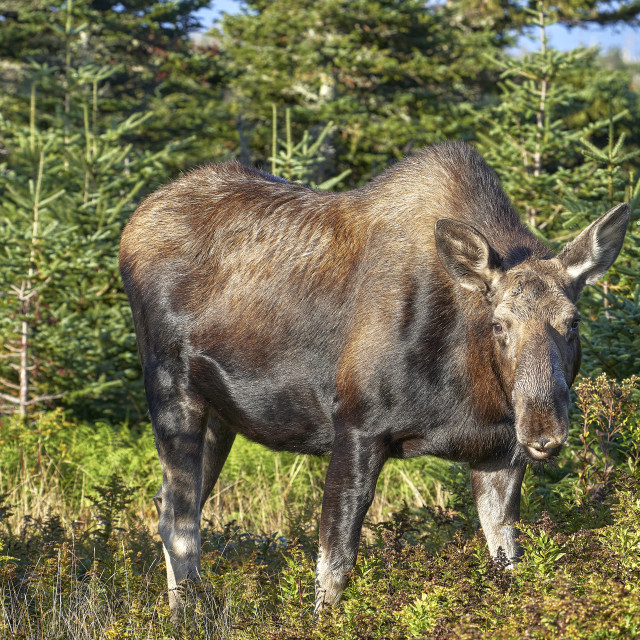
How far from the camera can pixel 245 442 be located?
9.24 metres

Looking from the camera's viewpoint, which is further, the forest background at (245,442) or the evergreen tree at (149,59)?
the evergreen tree at (149,59)

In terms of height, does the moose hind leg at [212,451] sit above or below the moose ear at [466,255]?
below

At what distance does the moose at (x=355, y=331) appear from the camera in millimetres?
4758

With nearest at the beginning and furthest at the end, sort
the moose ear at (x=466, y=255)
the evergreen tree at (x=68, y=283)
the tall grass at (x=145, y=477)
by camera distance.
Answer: the moose ear at (x=466, y=255)
the tall grass at (x=145, y=477)
the evergreen tree at (x=68, y=283)

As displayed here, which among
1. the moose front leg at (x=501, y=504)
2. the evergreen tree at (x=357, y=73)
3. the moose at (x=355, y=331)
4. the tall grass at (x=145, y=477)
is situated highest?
the moose at (x=355, y=331)

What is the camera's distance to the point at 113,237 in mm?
10062

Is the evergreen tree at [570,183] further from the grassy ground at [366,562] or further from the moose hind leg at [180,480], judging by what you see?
the moose hind leg at [180,480]

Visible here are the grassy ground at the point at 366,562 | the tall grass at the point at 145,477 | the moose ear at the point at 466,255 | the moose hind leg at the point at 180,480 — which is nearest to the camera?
the grassy ground at the point at 366,562

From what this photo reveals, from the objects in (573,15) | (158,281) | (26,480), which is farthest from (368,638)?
(573,15)

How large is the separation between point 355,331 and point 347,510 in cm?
99

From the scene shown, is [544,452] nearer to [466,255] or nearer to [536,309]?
[536,309]

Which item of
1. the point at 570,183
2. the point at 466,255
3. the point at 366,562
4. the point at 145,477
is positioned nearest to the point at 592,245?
the point at 466,255

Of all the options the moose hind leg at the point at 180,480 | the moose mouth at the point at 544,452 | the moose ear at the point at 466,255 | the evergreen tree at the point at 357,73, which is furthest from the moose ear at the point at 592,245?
the evergreen tree at the point at 357,73

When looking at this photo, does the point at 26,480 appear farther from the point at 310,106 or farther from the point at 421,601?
the point at 310,106
